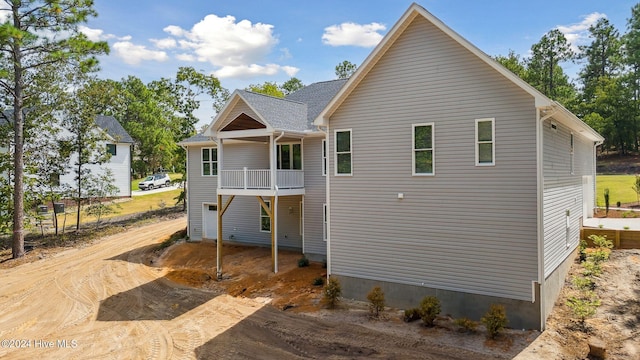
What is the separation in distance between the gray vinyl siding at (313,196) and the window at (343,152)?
3880 millimetres

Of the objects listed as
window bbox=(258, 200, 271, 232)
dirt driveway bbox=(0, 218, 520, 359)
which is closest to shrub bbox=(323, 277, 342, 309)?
dirt driveway bbox=(0, 218, 520, 359)

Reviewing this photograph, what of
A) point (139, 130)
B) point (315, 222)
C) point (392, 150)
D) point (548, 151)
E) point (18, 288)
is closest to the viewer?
point (548, 151)

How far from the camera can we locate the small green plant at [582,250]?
49.7 ft

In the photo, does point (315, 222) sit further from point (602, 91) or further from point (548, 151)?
point (602, 91)

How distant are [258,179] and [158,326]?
272 inches

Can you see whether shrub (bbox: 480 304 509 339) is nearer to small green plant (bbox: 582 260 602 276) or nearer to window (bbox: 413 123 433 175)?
window (bbox: 413 123 433 175)

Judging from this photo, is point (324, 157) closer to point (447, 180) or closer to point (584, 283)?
point (447, 180)

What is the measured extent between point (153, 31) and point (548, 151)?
18438mm

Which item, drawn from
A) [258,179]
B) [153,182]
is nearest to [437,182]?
[258,179]

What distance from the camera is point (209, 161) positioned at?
21.7 metres

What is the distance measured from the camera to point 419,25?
38.2ft

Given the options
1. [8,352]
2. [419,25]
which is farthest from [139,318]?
[419,25]

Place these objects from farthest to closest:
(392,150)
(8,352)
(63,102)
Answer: (63,102) → (392,150) → (8,352)

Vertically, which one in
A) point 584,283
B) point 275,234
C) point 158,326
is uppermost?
point 275,234
